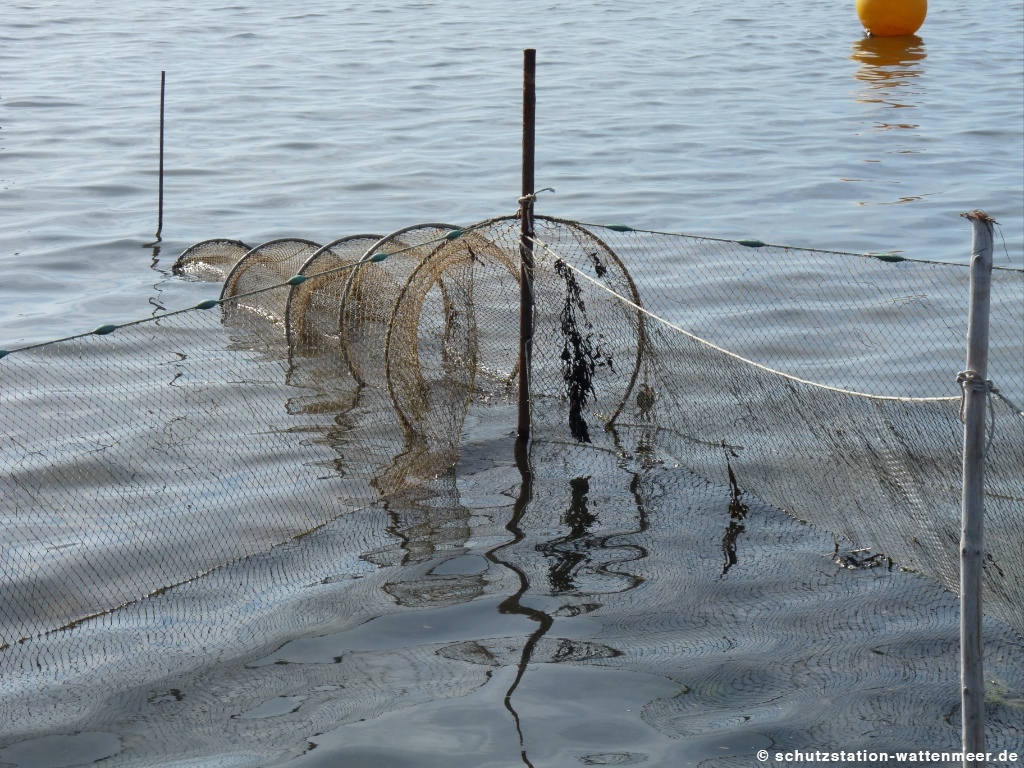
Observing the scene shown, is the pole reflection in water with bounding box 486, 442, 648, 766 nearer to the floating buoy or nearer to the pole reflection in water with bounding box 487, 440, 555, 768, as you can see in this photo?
the pole reflection in water with bounding box 487, 440, 555, 768

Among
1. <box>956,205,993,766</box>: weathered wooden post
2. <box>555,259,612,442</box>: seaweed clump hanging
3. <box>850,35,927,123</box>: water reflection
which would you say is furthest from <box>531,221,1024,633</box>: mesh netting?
<box>850,35,927,123</box>: water reflection

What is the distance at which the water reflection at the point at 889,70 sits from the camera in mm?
23422

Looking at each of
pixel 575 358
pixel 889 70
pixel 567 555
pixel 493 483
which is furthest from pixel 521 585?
pixel 889 70

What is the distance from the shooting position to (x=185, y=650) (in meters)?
5.91

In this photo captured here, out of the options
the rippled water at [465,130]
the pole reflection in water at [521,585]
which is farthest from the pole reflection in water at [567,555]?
the rippled water at [465,130]

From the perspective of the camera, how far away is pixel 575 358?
7750 mm

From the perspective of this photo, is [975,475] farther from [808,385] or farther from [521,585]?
[521,585]

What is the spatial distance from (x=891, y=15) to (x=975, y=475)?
90.8 ft

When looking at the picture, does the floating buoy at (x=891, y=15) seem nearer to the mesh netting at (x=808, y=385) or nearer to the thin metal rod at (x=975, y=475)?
the mesh netting at (x=808, y=385)

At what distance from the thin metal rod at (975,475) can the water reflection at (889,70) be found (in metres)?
18.3

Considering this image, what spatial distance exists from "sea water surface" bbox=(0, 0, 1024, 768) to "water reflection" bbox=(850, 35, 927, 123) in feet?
0.62

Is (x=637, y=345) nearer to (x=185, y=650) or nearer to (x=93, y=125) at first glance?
(x=185, y=650)

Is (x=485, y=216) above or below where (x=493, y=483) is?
above

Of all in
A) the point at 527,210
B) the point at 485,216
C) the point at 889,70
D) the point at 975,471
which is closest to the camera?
the point at 975,471
